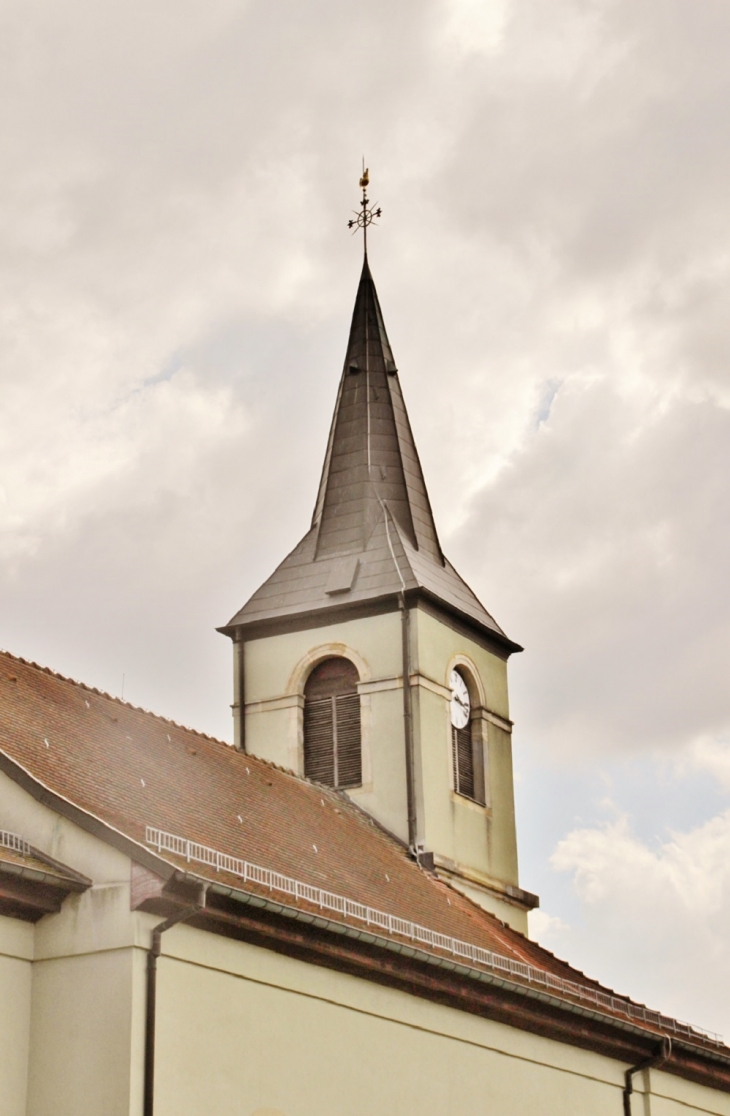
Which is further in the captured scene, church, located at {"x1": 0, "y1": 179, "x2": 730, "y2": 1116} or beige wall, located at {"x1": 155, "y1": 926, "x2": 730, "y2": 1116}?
Result: beige wall, located at {"x1": 155, "y1": 926, "x2": 730, "y2": 1116}

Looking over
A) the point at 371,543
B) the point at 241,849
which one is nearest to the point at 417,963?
the point at 241,849

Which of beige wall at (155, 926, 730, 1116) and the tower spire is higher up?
the tower spire

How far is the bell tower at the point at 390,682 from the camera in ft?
103

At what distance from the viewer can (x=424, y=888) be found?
28.0m

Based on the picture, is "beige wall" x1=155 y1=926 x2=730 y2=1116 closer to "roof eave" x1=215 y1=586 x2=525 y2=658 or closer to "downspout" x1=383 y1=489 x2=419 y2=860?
"downspout" x1=383 y1=489 x2=419 y2=860

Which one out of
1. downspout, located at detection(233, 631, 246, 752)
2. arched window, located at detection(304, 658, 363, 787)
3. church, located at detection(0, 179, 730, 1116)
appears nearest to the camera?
church, located at detection(0, 179, 730, 1116)

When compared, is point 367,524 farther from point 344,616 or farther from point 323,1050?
point 323,1050

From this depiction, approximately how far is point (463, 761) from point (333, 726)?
265 cm

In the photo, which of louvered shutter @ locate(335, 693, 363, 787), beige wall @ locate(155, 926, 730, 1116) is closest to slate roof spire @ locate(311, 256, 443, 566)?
louvered shutter @ locate(335, 693, 363, 787)

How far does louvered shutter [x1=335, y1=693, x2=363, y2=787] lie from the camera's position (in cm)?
3172

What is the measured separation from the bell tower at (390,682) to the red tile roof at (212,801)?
1.35m

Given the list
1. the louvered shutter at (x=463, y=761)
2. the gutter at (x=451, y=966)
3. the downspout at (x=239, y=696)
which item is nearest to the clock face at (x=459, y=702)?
the louvered shutter at (x=463, y=761)

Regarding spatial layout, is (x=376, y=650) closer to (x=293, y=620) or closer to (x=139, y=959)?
(x=293, y=620)

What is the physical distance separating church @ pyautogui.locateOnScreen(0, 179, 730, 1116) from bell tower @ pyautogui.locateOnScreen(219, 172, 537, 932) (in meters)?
0.05
